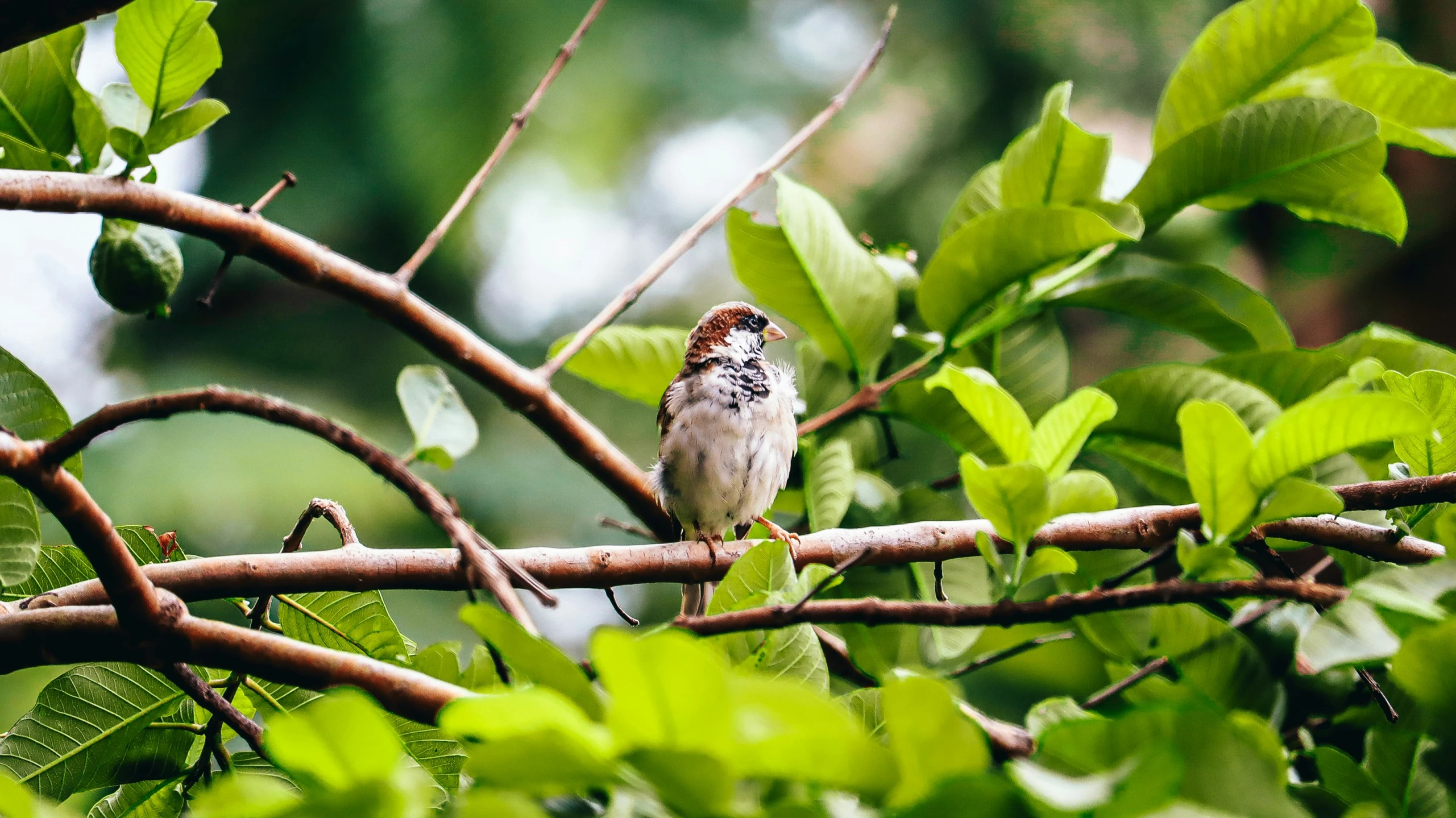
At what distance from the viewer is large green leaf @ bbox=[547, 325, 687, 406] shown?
1.77 metres

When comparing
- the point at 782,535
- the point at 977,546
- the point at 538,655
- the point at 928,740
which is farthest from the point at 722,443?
the point at 928,740

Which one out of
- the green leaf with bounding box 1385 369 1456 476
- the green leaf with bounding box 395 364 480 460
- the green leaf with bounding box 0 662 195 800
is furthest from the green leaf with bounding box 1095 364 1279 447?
the green leaf with bounding box 0 662 195 800

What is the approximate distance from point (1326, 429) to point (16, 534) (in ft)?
4.11

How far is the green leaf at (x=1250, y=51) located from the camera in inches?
59.6

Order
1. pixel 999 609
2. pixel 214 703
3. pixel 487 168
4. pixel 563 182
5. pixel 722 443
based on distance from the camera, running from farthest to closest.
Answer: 1. pixel 563 182
2. pixel 722 443
3. pixel 487 168
4. pixel 214 703
5. pixel 999 609

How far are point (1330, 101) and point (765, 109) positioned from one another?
3373 millimetres

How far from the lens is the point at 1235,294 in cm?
163

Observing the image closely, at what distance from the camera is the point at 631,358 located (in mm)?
1806

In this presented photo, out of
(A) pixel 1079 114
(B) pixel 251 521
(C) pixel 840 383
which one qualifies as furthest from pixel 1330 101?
(B) pixel 251 521

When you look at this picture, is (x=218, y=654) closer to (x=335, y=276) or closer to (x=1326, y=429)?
(x=335, y=276)

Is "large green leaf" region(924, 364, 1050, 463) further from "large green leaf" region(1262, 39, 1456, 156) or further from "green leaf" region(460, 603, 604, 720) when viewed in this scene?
"large green leaf" region(1262, 39, 1456, 156)

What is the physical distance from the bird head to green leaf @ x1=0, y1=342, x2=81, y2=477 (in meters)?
1.50

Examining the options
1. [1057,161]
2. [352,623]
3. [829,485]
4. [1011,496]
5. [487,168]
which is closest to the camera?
[1011,496]

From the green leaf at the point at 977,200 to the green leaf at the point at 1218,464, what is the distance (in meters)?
1.04
